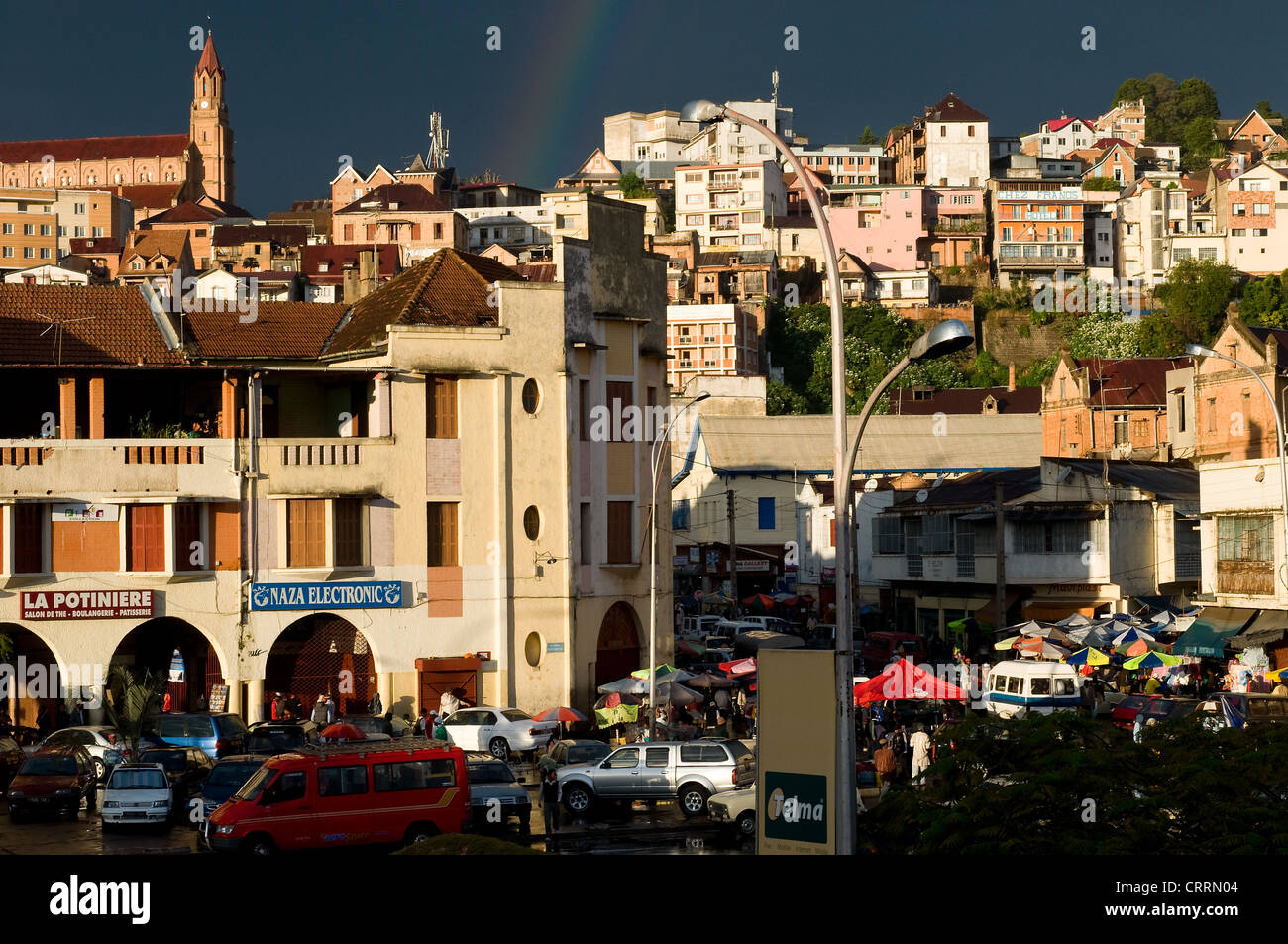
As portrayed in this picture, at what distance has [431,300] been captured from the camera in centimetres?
5122

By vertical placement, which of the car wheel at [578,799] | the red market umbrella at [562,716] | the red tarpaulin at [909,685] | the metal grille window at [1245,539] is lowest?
the car wheel at [578,799]

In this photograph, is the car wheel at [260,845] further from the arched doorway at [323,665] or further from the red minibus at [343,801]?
the arched doorway at [323,665]

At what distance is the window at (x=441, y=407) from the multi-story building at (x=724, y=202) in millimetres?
121388

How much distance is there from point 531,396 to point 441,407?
283cm

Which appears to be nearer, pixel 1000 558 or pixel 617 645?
pixel 617 645

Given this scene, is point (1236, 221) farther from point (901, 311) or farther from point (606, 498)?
point (606, 498)

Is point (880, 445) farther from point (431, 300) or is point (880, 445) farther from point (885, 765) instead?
point (885, 765)

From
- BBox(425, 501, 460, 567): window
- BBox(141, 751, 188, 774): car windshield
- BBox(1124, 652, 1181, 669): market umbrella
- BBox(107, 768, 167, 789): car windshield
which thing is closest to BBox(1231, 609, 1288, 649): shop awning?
BBox(1124, 652, 1181, 669): market umbrella

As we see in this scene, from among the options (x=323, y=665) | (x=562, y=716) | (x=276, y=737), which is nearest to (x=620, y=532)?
(x=562, y=716)

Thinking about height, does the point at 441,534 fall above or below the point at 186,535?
below

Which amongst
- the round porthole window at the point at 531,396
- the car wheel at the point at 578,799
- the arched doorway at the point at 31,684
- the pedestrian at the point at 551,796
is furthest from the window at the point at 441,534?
the car wheel at the point at 578,799

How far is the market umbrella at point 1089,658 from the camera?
49.9 meters

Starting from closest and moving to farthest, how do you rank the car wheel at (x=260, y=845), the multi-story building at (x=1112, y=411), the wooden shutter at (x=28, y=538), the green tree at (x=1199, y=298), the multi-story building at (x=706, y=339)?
1. the car wheel at (x=260, y=845)
2. the wooden shutter at (x=28, y=538)
3. the multi-story building at (x=1112, y=411)
4. the multi-story building at (x=706, y=339)
5. the green tree at (x=1199, y=298)
